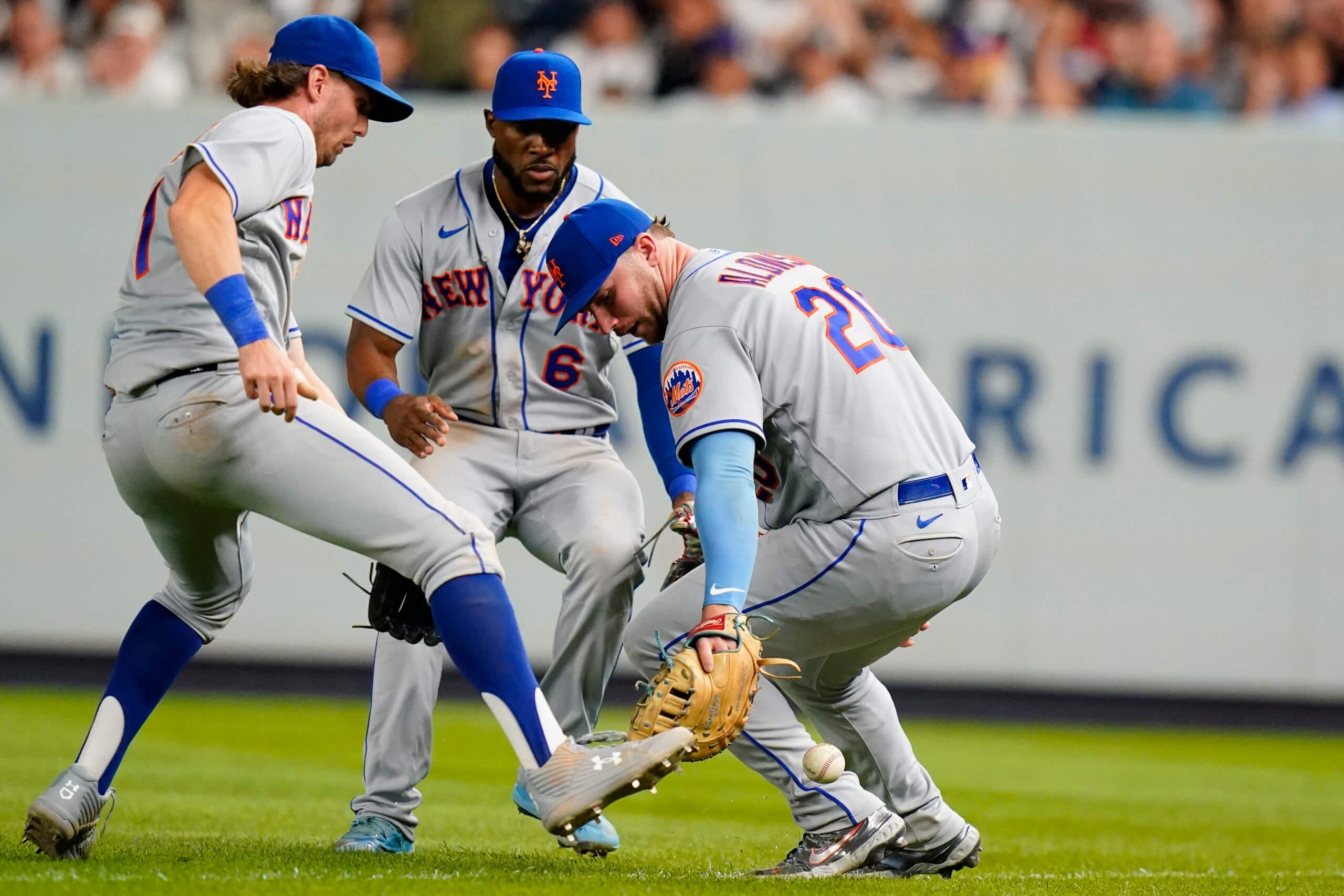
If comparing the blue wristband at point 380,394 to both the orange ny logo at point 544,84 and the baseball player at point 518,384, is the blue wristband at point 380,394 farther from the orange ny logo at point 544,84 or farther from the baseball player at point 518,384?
the orange ny logo at point 544,84

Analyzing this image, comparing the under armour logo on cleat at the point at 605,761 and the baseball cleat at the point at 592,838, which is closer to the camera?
the under armour logo on cleat at the point at 605,761

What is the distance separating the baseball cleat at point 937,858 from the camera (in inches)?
185

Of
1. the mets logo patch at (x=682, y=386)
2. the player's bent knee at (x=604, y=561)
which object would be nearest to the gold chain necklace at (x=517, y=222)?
the player's bent knee at (x=604, y=561)

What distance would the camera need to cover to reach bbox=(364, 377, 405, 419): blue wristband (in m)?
5.16

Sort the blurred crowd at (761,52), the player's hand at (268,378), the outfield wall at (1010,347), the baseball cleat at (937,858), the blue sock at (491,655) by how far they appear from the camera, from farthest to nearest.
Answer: the blurred crowd at (761,52), the outfield wall at (1010,347), the baseball cleat at (937,858), the blue sock at (491,655), the player's hand at (268,378)

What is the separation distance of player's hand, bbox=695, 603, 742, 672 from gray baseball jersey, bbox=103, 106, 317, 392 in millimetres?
1358

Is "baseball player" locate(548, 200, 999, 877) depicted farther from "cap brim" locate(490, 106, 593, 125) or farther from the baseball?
"cap brim" locate(490, 106, 593, 125)

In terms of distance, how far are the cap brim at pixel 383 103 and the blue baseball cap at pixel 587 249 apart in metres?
0.57

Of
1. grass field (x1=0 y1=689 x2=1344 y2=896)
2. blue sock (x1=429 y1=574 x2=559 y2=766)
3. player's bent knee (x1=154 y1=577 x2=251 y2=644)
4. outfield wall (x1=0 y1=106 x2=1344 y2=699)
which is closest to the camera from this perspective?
blue sock (x1=429 y1=574 x2=559 y2=766)

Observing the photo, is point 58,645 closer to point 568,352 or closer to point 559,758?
point 568,352

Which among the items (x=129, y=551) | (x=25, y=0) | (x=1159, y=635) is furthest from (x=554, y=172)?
(x=25, y=0)

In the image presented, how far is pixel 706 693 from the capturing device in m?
3.85

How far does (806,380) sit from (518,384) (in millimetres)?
1477

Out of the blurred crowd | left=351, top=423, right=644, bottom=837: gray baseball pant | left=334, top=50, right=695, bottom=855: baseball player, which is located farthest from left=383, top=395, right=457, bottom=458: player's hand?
the blurred crowd
